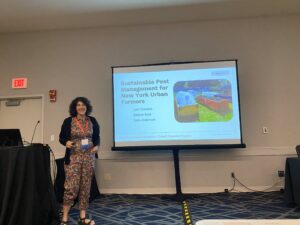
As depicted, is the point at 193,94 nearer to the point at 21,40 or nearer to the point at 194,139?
the point at 194,139

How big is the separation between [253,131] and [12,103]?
4211 millimetres

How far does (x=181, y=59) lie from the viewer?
4344 mm

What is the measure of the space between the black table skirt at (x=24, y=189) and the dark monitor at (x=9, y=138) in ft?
0.95

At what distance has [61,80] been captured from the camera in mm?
4570

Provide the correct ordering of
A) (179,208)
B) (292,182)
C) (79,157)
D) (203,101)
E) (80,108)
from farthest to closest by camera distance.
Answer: (203,101) < (179,208) < (292,182) < (80,108) < (79,157)

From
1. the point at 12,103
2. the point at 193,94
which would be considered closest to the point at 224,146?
the point at 193,94

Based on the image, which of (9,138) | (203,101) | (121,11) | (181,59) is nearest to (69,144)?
(9,138)

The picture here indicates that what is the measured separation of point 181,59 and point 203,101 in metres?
0.87

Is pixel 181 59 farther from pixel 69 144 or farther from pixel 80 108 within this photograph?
pixel 69 144

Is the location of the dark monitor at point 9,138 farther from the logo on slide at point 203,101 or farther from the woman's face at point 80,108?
the logo on slide at point 203,101

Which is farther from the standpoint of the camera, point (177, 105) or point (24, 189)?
point (177, 105)

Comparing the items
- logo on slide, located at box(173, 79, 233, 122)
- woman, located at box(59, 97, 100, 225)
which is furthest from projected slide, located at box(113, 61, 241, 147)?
woman, located at box(59, 97, 100, 225)

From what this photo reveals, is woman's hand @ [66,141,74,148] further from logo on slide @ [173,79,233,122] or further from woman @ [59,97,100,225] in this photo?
logo on slide @ [173,79,233,122]

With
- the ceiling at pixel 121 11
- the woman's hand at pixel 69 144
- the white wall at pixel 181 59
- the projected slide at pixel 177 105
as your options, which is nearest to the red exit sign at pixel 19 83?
the white wall at pixel 181 59
